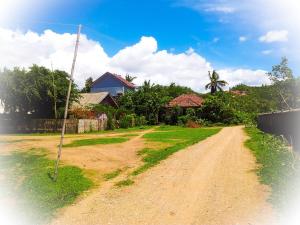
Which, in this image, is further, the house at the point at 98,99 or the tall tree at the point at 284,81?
the house at the point at 98,99

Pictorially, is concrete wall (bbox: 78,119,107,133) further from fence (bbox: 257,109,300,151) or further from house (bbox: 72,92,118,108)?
fence (bbox: 257,109,300,151)

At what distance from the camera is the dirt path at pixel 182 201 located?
24.5 feet

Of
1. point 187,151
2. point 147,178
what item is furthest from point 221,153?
point 147,178

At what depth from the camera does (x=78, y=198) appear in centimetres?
940

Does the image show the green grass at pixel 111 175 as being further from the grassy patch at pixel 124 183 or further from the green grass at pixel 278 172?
the green grass at pixel 278 172

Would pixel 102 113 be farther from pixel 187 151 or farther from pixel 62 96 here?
pixel 187 151

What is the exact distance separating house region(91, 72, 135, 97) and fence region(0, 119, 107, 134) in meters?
30.0

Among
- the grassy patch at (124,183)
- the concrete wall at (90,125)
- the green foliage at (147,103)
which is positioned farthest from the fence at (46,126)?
the grassy patch at (124,183)

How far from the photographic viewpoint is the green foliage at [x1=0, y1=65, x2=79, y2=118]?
3691cm

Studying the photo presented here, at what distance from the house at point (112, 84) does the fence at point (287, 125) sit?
40.9m

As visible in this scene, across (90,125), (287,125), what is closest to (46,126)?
(90,125)

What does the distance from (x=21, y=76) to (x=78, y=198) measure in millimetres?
30874

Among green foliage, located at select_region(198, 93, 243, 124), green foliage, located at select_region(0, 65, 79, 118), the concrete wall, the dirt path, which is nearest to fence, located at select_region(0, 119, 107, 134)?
the concrete wall

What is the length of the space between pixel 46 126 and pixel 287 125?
24.7m
